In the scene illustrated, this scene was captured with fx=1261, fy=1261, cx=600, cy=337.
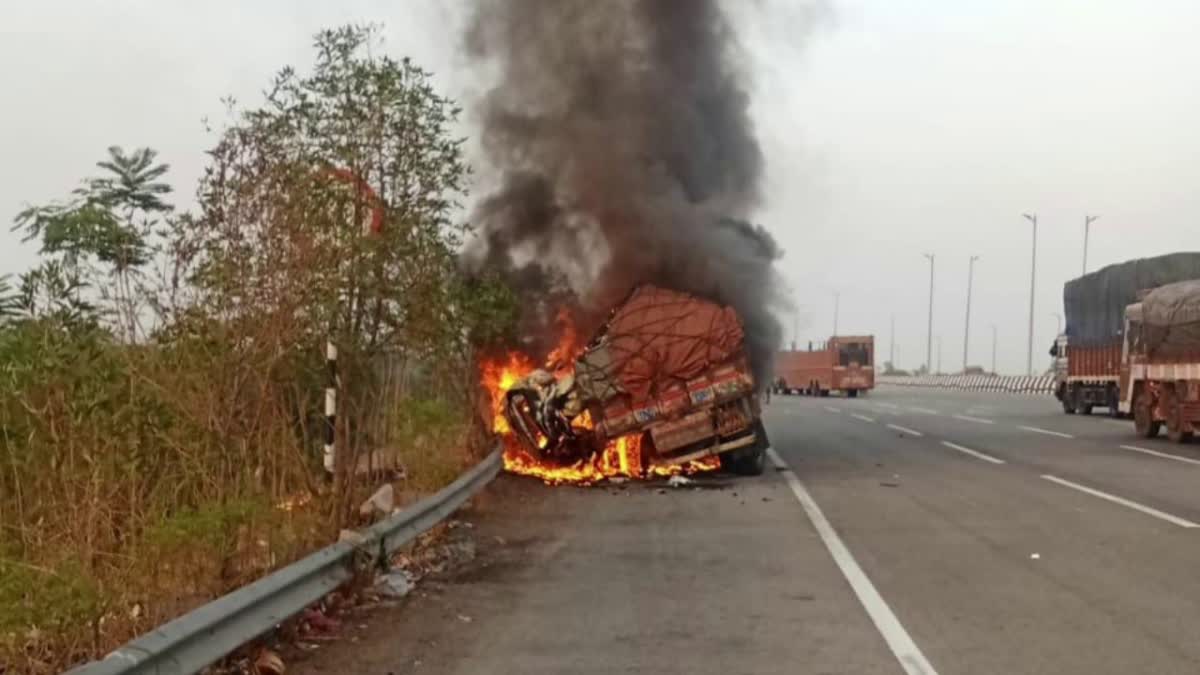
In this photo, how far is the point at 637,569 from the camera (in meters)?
10.0

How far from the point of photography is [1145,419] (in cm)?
2578

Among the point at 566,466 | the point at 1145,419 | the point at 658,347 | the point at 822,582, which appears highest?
the point at 658,347

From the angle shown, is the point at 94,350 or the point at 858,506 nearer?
the point at 94,350

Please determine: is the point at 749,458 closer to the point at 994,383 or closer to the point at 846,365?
the point at 846,365

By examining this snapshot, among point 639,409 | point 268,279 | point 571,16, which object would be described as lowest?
point 639,409

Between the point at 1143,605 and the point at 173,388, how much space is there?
22.1 ft

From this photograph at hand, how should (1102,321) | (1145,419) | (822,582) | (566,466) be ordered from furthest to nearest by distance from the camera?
(1102,321) < (1145,419) < (566,466) < (822,582)

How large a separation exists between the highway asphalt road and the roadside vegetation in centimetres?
113

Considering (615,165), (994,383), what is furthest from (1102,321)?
(994,383)

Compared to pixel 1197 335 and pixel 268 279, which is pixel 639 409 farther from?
pixel 1197 335

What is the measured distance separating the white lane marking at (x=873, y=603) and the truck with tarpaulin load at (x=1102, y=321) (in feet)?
67.8

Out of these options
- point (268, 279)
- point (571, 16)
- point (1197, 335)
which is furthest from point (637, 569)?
point (1197, 335)

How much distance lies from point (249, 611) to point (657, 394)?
34.3 ft

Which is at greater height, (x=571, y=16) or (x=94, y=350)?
(x=571, y=16)
